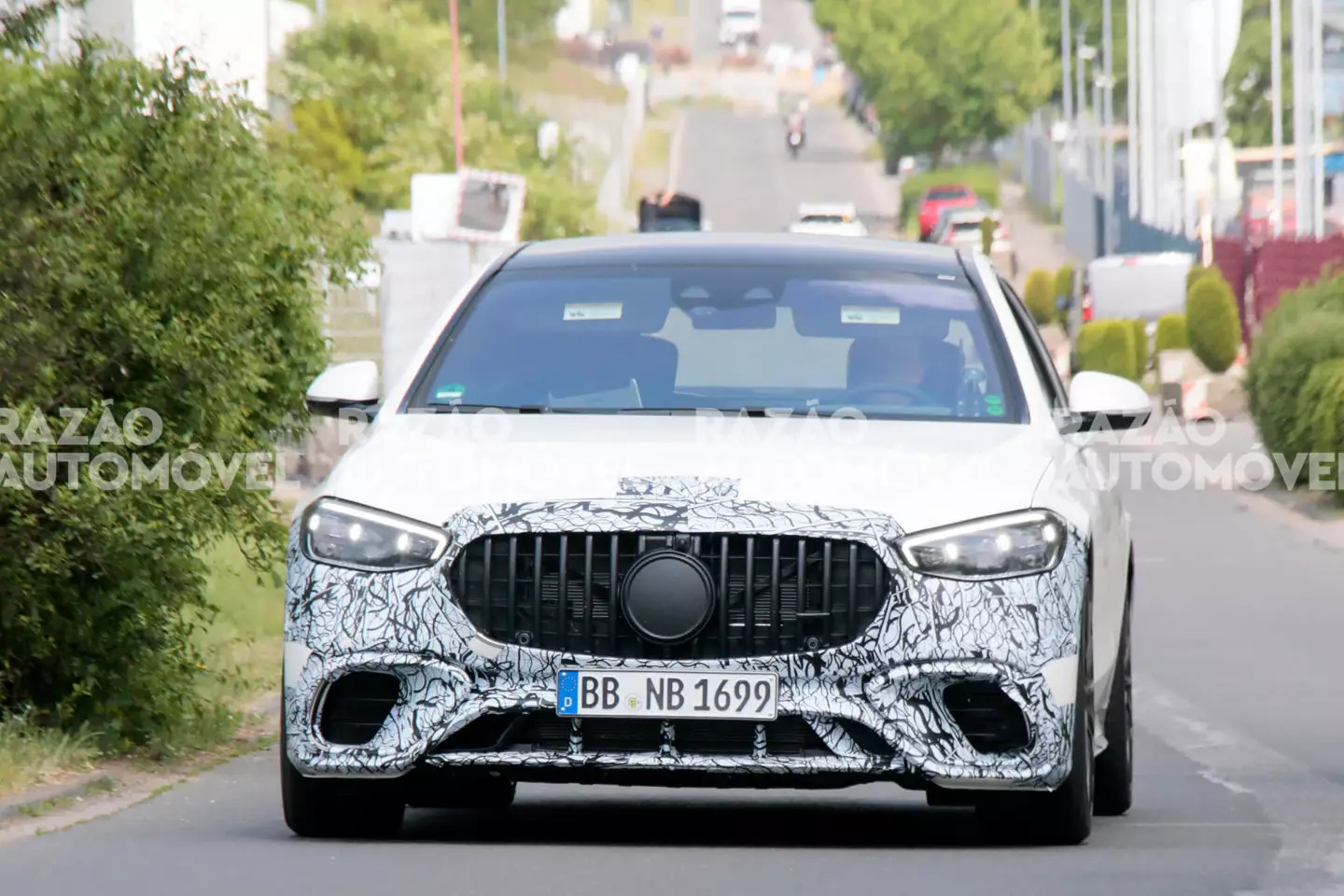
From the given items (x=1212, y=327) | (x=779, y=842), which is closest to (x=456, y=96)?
(x=1212, y=327)

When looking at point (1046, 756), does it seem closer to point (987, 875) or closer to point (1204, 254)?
point (987, 875)

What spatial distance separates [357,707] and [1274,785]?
3752 millimetres

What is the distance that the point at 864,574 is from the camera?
7.25 metres

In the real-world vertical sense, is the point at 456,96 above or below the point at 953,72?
below

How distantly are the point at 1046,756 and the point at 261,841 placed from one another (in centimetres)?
201

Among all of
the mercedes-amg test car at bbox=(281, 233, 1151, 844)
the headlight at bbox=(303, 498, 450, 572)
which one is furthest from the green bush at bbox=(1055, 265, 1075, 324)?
the headlight at bbox=(303, 498, 450, 572)

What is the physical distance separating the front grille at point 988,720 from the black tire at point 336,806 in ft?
4.57

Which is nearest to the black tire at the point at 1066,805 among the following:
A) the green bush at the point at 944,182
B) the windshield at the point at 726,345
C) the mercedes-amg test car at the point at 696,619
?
the mercedes-amg test car at the point at 696,619

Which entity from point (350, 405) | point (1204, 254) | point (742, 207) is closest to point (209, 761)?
point (350, 405)

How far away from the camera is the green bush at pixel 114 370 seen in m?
9.62

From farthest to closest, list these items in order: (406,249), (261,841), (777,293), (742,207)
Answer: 1. (742,207)
2. (406,249)
3. (777,293)
4. (261,841)

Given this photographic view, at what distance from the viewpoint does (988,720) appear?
24.1ft

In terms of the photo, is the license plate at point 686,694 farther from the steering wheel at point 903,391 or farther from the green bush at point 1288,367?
the green bush at point 1288,367

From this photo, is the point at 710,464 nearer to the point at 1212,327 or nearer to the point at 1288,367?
the point at 1288,367
